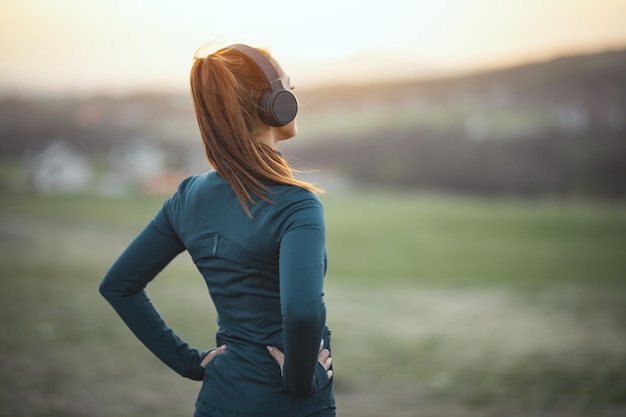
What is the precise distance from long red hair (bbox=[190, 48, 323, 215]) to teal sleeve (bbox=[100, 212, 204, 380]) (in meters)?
0.19

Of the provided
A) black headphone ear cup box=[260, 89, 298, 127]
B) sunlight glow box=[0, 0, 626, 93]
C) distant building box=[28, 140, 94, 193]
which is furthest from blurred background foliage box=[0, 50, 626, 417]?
black headphone ear cup box=[260, 89, 298, 127]

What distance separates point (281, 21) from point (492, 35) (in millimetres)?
2332

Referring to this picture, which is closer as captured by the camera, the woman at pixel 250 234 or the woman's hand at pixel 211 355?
the woman at pixel 250 234

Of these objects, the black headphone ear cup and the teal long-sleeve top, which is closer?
the teal long-sleeve top

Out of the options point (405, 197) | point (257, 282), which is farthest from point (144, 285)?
point (405, 197)

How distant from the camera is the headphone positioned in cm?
108

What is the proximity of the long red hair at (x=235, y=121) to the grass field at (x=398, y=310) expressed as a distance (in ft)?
7.66

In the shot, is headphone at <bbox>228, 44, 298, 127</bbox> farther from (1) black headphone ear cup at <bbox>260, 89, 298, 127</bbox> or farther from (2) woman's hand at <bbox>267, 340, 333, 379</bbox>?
(2) woman's hand at <bbox>267, 340, 333, 379</bbox>

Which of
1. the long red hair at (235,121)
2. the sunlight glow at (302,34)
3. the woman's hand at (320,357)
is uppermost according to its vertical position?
the sunlight glow at (302,34)

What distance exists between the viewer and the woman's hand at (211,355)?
1124 millimetres

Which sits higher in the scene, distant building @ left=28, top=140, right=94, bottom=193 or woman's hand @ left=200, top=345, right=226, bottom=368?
distant building @ left=28, top=140, right=94, bottom=193

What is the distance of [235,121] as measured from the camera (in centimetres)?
107

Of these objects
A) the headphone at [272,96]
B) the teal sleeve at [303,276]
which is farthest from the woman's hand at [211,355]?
the headphone at [272,96]

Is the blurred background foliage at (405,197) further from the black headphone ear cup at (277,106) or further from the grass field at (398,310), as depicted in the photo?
the black headphone ear cup at (277,106)
